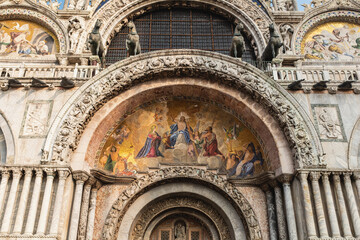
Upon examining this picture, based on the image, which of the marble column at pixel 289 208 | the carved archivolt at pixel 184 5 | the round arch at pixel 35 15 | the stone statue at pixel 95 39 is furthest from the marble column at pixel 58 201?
the round arch at pixel 35 15

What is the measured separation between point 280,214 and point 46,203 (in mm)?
6819

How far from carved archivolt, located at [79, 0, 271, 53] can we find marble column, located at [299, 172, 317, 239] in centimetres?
701

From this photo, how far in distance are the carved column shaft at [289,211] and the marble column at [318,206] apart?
2.45 feet

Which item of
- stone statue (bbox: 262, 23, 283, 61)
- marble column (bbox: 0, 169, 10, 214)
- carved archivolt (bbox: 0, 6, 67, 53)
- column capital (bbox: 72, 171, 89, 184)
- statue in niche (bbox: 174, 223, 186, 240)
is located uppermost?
carved archivolt (bbox: 0, 6, 67, 53)

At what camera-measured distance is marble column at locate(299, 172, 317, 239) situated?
9319 mm

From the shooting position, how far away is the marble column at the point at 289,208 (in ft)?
32.4

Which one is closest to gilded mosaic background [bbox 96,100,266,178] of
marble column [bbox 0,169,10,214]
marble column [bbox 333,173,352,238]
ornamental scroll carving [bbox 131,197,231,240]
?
ornamental scroll carving [bbox 131,197,231,240]

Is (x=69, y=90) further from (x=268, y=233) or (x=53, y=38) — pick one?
(x=268, y=233)

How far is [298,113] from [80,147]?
22.8ft

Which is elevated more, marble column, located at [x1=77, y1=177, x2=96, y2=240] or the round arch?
the round arch

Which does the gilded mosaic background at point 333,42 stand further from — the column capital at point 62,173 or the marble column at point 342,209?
the column capital at point 62,173

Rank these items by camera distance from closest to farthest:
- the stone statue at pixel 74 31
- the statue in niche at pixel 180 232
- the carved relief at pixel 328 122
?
the carved relief at pixel 328 122
the statue in niche at pixel 180 232
the stone statue at pixel 74 31

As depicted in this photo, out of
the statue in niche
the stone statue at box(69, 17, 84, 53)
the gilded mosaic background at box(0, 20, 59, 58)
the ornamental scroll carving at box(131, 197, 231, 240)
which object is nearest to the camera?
the ornamental scroll carving at box(131, 197, 231, 240)

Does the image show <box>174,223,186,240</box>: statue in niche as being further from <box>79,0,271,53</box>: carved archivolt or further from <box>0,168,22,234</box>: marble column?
<box>79,0,271,53</box>: carved archivolt
